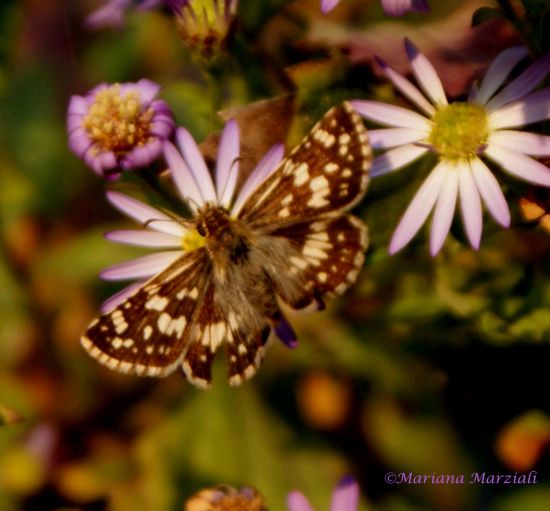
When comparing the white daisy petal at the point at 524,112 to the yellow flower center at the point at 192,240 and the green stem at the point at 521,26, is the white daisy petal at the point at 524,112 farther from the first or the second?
the yellow flower center at the point at 192,240

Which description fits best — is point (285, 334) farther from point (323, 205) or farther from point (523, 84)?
point (523, 84)

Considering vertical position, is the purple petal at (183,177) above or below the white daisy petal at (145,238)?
above

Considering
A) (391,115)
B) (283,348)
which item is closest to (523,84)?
(391,115)

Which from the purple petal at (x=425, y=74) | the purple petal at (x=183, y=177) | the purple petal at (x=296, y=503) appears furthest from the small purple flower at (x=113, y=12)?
the purple petal at (x=296, y=503)

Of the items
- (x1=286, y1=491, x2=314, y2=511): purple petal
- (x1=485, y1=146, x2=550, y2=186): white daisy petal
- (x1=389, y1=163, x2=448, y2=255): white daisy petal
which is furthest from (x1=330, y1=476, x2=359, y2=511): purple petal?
(x1=485, y1=146, x2=550, y2=186): white daisy petal

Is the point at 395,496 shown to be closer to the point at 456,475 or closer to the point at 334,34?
the point at 456,475

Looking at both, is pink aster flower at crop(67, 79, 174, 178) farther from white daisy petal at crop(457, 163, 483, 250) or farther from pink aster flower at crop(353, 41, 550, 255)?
white daisy petal at crop(457, 163, 483, 250)

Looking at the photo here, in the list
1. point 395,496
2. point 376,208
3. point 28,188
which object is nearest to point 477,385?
point 395,496
